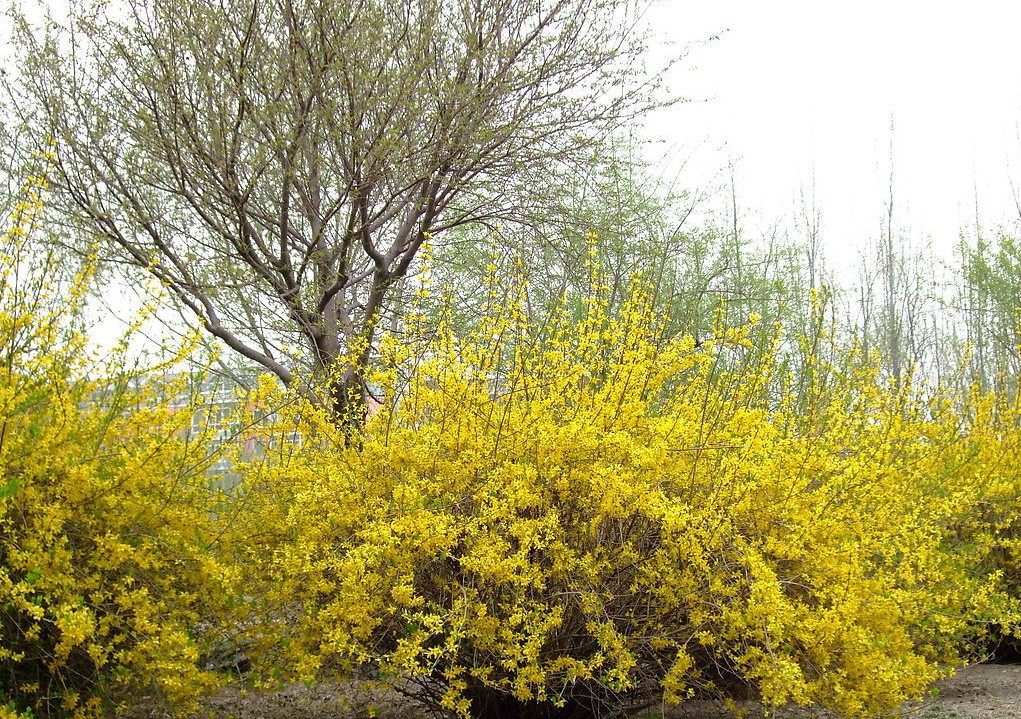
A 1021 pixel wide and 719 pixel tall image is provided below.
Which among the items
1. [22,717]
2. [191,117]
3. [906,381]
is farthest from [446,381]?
[191,117]

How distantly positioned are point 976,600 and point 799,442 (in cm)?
104

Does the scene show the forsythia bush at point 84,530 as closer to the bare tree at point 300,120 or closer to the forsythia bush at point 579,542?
the forsythia bush at point 579,542

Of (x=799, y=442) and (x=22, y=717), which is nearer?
(x=22, y=717)

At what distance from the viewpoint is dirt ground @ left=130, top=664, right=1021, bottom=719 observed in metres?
5.14

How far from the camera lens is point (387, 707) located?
556 cm

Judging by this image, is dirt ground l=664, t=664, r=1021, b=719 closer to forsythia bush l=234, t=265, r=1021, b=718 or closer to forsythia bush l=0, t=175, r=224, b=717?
forsythia bush l=234, t=265, r=1021, b=718

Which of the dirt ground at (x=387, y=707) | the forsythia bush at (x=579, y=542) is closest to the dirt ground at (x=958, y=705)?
the dirt ground at (x=387, y=707)

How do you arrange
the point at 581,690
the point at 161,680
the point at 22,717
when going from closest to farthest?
the point at 22,717 → the point at 161,680 → the point at 581,690

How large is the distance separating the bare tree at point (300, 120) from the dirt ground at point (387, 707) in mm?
1852

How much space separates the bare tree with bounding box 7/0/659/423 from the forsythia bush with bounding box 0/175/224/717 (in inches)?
86.3

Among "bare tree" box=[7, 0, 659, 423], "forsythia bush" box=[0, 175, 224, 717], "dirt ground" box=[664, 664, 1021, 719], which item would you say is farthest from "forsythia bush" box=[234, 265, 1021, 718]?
"bare tree" box=[7, 0, 659, 423]

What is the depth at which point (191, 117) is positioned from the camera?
6852 mm

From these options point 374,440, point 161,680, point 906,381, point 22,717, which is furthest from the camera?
point 906,381

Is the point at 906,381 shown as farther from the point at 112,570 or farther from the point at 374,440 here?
the point at 112,570
